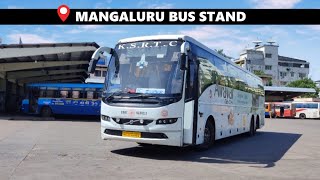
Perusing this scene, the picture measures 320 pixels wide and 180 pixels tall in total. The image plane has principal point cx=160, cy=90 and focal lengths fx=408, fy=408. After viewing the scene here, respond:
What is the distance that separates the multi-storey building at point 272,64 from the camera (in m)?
103

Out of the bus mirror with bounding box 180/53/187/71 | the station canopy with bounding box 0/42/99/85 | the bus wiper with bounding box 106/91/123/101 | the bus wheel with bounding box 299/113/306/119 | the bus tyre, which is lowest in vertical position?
the bus wheel with bounding box 299/113/306/119

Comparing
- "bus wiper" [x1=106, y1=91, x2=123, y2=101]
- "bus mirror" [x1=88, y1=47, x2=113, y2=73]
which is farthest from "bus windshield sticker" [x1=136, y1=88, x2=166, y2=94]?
"bus mirror" [x1=88, y1=47, x2=113, y2=73]

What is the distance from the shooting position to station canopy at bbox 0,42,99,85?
28.2 m

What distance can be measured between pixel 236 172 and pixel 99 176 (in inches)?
119

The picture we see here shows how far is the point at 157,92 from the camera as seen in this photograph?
10.3 meters

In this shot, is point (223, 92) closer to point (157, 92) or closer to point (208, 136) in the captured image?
point (208, 136)

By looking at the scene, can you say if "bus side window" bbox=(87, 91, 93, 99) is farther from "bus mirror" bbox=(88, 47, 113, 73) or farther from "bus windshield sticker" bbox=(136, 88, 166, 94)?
"bus windshield sticker" bbox=(136, 88, 166, 94)

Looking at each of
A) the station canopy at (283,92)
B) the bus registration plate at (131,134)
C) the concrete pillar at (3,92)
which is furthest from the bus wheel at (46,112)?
the station canopy at (283,92)

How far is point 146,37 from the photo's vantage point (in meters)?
11.2

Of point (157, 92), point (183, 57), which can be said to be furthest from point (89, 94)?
point (183, 57)

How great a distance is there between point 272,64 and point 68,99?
85185 mm

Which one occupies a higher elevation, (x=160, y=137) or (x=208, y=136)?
(x=160, y=137)

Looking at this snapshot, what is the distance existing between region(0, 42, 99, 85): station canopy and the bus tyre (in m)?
16.9

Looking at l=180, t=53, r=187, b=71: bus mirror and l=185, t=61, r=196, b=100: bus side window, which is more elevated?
l=180, t=53, r=187, b=71: bus mirror
